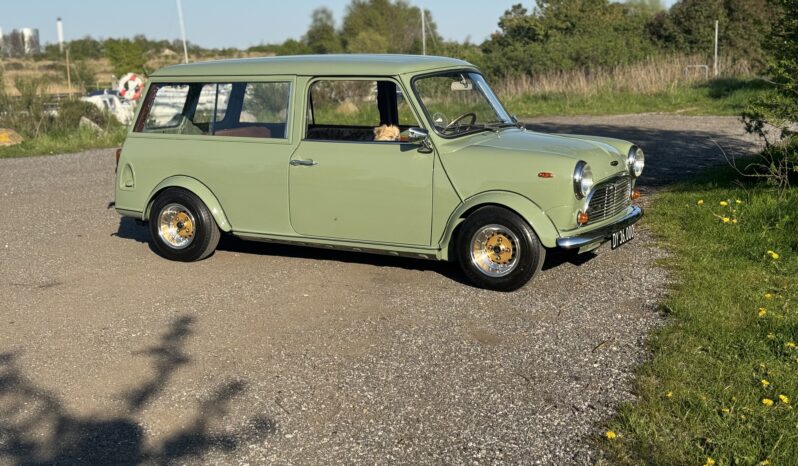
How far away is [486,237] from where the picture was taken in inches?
250

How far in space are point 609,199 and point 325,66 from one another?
2566 mm

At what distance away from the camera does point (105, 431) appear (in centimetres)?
425

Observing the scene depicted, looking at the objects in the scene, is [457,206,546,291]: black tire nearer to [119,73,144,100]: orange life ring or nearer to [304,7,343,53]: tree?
[119,73,144,100]: orange life ring

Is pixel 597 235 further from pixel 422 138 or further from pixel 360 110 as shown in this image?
pixel 360 110

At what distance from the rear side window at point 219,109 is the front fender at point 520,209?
1782 mm

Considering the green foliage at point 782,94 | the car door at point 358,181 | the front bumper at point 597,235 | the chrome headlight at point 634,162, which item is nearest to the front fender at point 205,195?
the car door at point 358,181

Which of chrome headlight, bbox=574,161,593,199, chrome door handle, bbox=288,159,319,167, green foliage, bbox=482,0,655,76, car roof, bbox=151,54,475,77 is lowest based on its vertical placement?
chrome headlight, bbox=574,161,593,199

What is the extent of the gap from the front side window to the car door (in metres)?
0.01

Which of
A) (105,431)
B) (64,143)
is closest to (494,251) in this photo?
(105,431)

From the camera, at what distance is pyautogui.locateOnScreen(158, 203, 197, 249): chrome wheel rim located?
24.8 feet

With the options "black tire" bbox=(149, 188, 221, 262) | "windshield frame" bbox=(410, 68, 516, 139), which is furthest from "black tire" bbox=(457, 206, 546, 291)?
"black tire" bbox=(149, 188, 221, 262)

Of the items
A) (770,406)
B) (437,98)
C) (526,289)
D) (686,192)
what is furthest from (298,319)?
(686,192)

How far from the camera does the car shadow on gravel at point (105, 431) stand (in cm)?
399

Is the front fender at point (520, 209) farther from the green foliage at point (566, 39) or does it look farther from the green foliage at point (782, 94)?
the green foliage at point (566, 39)
